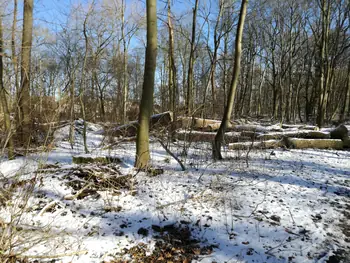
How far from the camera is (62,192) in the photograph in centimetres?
379

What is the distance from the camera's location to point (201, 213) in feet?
11.5

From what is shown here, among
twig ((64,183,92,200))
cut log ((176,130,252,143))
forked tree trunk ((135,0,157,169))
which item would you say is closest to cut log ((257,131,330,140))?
cut log ((176,130,252,143))

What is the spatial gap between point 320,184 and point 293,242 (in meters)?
2.20

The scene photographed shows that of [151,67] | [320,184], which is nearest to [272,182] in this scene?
[320,184]

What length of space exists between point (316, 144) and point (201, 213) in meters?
6.37

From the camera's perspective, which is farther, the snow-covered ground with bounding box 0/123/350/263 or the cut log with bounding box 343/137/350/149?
the cut log with bounding box 343/137/350/149

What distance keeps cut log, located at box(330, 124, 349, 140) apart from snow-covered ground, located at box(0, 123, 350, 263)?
345cm

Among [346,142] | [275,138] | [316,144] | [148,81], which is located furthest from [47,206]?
[346,142]

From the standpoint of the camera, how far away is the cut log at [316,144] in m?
7.80

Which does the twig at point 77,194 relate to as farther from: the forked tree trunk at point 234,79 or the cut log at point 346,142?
the cut log at point 346,142

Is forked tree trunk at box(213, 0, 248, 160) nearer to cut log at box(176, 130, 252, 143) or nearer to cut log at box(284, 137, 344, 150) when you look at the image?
cut log at box(176, 130, 252, 143)

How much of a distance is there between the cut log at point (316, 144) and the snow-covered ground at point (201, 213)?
8.74 ft

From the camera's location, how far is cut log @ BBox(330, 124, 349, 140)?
7961 millimetres

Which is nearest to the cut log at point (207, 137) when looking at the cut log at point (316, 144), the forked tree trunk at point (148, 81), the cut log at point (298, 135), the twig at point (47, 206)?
the cut log at point (298, 135)
